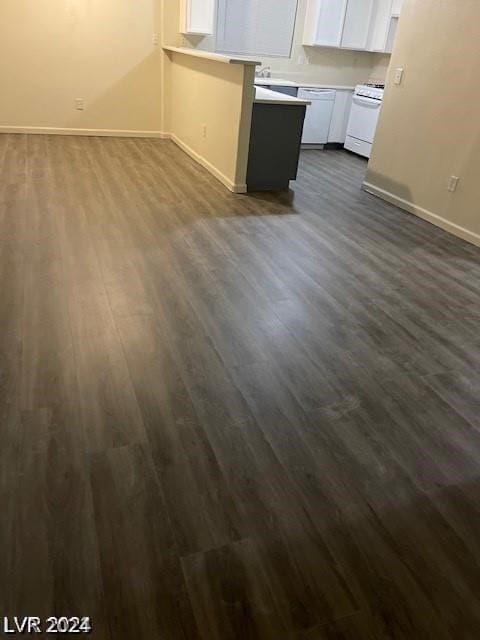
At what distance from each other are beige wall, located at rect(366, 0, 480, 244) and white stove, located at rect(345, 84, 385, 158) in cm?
159

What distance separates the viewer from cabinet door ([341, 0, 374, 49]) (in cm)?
621

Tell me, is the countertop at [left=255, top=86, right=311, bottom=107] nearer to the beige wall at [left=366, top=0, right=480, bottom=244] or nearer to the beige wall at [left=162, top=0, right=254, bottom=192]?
the beige wall at [left=162, top=0, right=254, bottom=192]

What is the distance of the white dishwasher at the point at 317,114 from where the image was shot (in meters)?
6.37

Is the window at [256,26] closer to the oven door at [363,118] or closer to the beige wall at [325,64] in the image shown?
the beige wall at [325,64]

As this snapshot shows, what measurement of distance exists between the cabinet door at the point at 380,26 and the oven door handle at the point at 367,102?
0.86 meters

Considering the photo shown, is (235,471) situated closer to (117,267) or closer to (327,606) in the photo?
(327,606)

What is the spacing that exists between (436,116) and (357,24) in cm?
326

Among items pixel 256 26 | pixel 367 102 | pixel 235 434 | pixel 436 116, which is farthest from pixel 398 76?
pixel 235 434

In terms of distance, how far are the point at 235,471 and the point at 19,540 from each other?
2.19ft

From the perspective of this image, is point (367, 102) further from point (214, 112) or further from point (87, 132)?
point (87, 132)

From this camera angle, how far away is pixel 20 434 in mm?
1628

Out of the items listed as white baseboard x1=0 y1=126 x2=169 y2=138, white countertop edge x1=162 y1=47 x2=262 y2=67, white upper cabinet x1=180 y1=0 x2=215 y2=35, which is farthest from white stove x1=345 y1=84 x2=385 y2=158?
white baseboard x1=0 y1=126 x2=169 y2=138

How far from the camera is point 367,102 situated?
609cm

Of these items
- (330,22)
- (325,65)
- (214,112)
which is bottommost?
(214,112)
